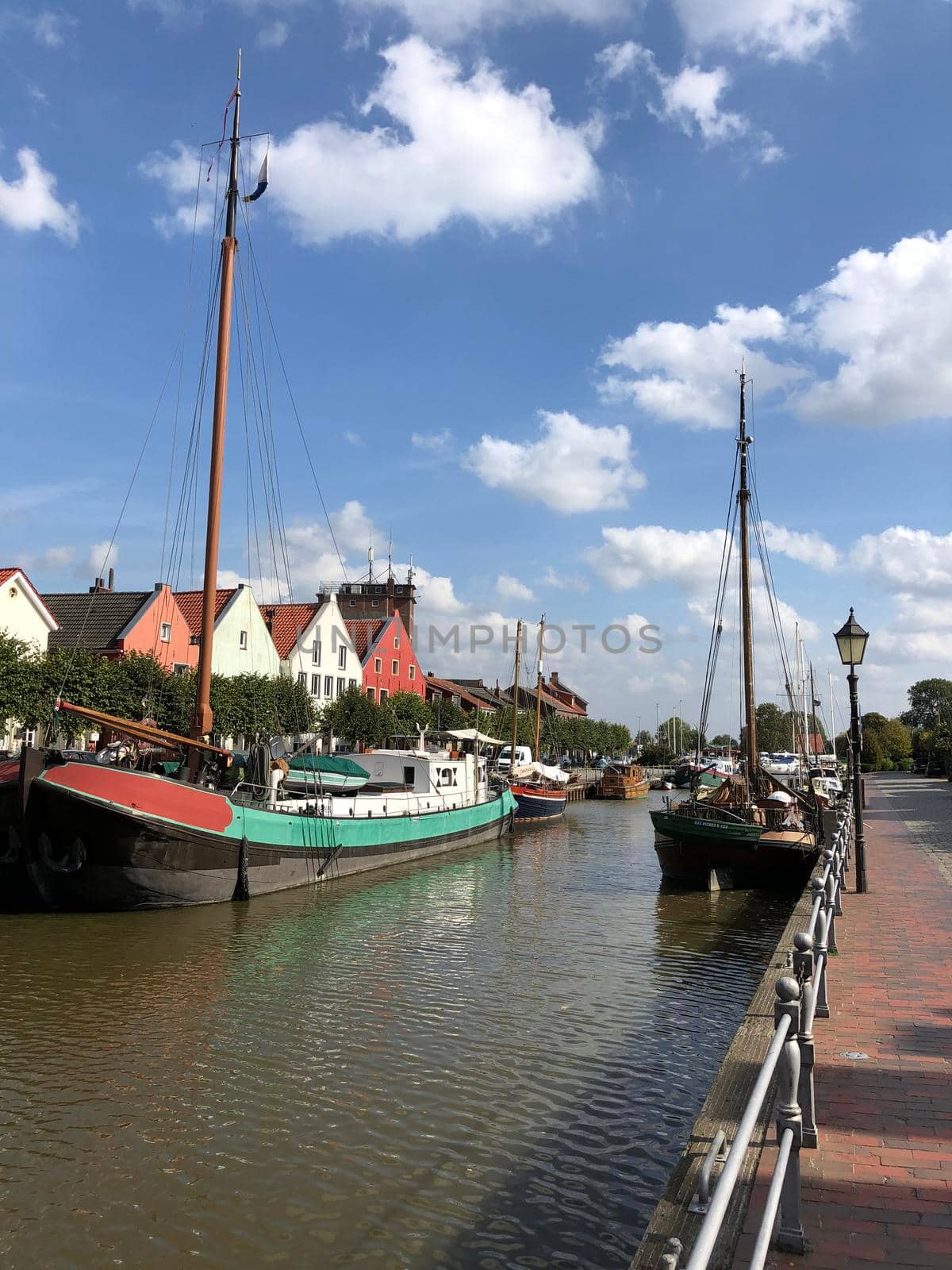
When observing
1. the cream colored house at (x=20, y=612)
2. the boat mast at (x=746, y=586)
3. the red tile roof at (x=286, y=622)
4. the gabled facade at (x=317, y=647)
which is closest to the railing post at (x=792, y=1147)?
the boat mast at (x=746, y=586)

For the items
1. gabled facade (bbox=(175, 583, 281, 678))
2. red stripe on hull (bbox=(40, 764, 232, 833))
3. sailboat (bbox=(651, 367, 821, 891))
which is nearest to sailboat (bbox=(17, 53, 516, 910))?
red stripe on hull (bbox=(40, 764, 232, 833))

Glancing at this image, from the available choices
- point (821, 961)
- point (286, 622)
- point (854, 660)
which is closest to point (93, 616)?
point (286, 622)

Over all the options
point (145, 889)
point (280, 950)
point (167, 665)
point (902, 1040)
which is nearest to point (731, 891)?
point (280, 950)

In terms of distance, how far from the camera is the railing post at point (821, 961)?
7379 mm

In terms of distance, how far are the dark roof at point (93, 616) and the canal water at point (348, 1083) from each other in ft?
89.4

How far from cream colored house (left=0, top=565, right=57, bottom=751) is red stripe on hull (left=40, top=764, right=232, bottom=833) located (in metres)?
19.9

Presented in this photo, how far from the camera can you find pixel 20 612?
121 feet

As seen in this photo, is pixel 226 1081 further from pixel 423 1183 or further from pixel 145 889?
pixel 145 889

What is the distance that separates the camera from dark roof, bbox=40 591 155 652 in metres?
41.4

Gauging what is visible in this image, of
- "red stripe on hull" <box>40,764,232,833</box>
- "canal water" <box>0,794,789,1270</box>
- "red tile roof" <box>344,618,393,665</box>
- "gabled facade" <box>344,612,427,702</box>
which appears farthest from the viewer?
"red tile roof" <box>344,618,393,665</box>

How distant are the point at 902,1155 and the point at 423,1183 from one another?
3.53 m

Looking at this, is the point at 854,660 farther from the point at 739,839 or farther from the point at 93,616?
the point at 93,616

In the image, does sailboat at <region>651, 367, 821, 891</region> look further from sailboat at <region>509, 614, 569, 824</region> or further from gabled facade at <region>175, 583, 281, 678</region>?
gabled facade at <region>175, 583, 281, 678</region>

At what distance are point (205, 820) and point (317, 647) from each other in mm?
37769
